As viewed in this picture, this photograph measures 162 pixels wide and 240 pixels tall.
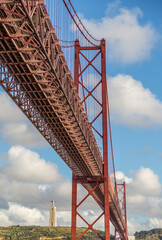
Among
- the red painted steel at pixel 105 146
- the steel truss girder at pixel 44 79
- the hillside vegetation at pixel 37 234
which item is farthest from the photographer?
the hillside vegetation at pixel 37 234

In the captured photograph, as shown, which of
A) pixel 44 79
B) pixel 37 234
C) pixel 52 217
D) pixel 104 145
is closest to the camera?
pixel 44 79

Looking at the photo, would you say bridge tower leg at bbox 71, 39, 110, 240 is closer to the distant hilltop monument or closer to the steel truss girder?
the steel truss girder

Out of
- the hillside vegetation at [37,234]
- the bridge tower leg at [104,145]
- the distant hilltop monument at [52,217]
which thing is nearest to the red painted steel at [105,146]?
the bridge tower leg at [104,145]

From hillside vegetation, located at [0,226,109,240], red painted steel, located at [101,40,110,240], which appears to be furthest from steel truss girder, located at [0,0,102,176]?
hillside vegetation, located at [0,226,109,240]

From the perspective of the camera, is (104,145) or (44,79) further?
(104,145)

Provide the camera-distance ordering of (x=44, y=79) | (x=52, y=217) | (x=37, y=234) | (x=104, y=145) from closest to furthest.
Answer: (x=44, y=79) < (x=104, y=145) < (x=37, y=234) < (x=52, y=217)

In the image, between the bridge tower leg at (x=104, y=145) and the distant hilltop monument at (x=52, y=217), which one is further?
the distant hilltop monument at (x=52, y=217)

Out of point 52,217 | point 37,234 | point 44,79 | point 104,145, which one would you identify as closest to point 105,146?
Answer: point 104,145

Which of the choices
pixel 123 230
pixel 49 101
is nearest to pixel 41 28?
pixel 49 101

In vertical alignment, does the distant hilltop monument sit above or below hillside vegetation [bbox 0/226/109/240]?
above

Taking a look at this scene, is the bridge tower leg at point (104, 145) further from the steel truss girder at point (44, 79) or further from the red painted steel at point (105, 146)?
the steel truss girder at point (44, 79)

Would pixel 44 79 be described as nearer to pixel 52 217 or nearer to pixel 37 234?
pixel 37 234

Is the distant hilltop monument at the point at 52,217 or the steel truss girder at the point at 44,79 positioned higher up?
the distant hilltop monument at the point at 52,217

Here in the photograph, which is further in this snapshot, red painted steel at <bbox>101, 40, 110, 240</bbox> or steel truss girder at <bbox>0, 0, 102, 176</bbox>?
red painted steel at <bbox>101, 40, 110, 240</bbox>
